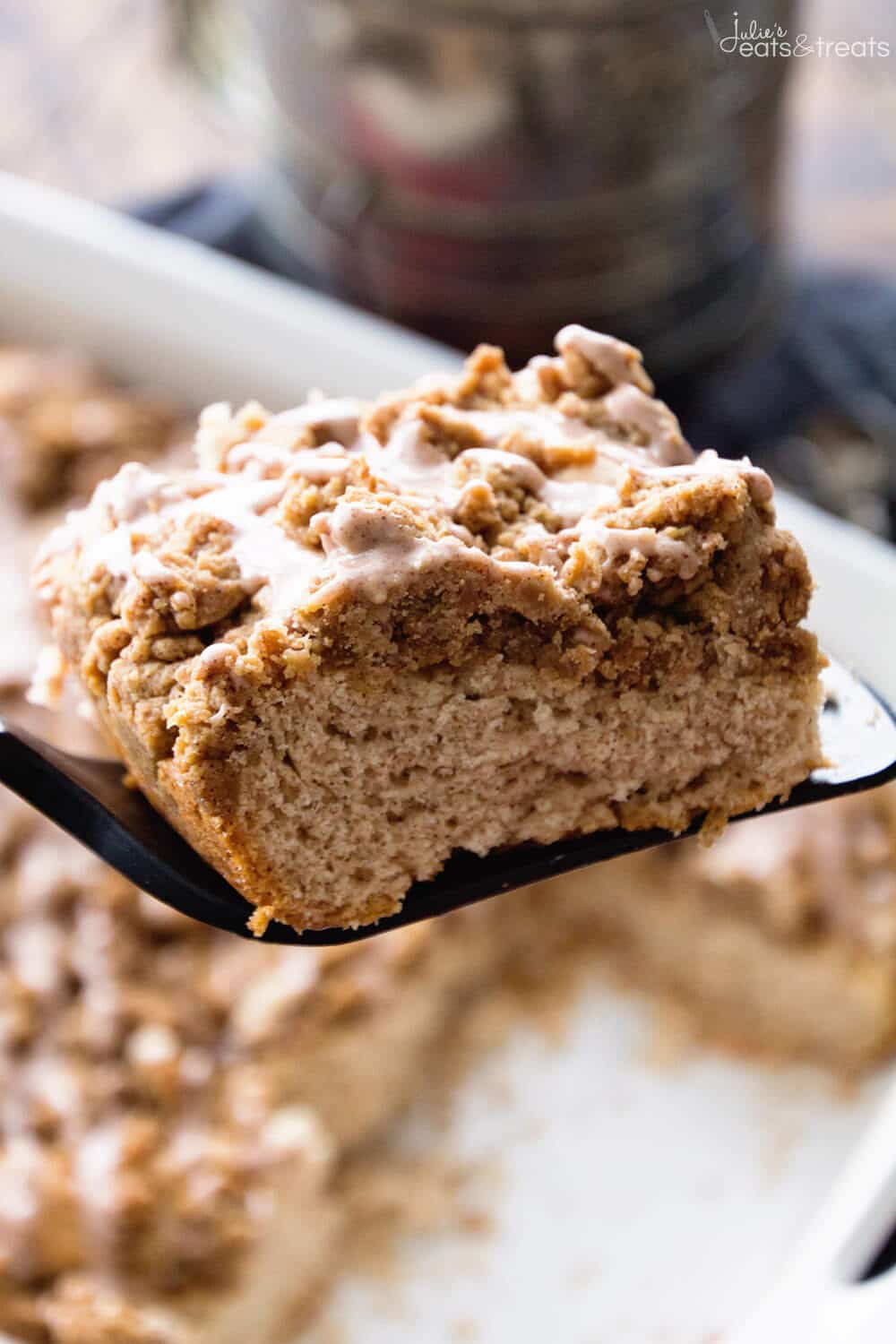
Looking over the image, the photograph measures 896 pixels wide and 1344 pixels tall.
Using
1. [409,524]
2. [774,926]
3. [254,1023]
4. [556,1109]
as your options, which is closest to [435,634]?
[409,524]

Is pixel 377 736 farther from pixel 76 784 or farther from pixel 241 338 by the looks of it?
pixel 241 338

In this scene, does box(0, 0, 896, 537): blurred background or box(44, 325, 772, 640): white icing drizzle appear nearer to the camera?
box(44, 325, 772, 640): white icing drizzle

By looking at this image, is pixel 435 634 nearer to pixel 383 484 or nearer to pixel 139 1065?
pixel 383 484

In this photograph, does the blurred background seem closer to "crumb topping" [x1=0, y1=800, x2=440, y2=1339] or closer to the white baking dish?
the white baking dish

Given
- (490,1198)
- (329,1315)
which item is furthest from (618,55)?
(329,1315)

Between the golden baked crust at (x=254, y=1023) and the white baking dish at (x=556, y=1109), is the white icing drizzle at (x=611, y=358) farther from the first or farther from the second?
the golden baked crust at (x=254, y=1023)

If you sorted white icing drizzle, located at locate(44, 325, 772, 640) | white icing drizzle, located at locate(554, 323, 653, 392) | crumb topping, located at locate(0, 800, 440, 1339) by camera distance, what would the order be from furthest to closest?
crumb topping, located at locate(0, 800, 440, 1339)
white icing drizzle, located at locate(554, 323, 653, 392)
white icing drizzle, located at locate(44, 325, 772, 640)

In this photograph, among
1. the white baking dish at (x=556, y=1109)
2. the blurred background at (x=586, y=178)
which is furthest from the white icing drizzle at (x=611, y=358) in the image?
the blurred background at (x=586, y=178)

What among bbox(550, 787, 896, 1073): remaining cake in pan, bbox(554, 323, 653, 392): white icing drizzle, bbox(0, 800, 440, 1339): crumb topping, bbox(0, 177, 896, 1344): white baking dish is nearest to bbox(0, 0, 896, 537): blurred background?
bbox(0, 177, 896, 1344): white baking dish
